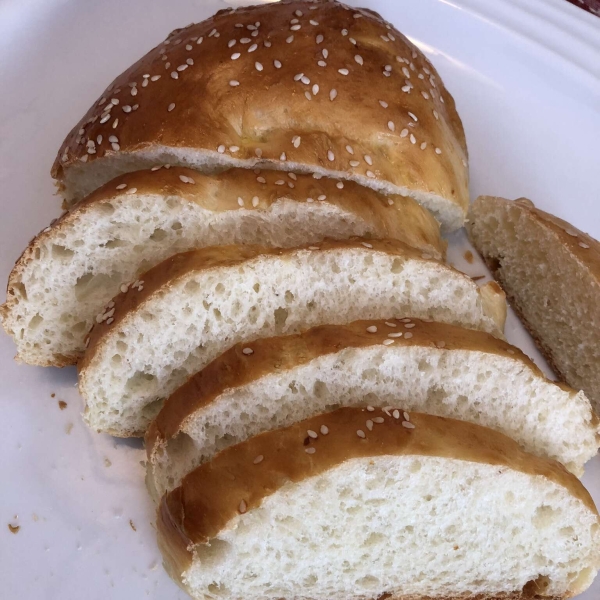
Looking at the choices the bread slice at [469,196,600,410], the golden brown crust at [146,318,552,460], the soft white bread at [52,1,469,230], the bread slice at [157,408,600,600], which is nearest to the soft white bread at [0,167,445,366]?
the soft white bread at [52,1,469,230]

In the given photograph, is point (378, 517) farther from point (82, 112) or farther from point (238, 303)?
point (82, 112)

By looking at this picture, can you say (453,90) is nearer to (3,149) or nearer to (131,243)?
(131,243)

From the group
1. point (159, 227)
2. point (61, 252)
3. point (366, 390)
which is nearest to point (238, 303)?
point (159, 227)

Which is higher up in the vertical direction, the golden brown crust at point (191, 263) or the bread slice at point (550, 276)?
the bread slice at point (550, 276)

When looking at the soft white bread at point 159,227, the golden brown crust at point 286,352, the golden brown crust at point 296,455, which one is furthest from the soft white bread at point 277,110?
the golden brown crust at point 296,455

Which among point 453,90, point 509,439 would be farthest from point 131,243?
point 453,90

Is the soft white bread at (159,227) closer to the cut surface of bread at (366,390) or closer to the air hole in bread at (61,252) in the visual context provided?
the air hole in bread at (61,252)
